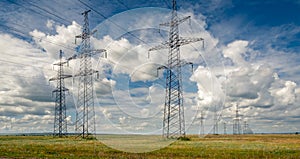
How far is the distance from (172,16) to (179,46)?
23.8 ft

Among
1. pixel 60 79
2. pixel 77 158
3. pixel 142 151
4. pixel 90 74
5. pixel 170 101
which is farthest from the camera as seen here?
pixel 60 79

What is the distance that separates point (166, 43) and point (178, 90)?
10017 mm

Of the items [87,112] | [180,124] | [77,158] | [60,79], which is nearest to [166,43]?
[180,124]

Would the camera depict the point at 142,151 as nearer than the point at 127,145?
Yes

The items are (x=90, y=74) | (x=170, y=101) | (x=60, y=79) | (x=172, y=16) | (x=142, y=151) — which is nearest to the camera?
(x=142, y=151)

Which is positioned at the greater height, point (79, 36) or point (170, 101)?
point (79, 36)

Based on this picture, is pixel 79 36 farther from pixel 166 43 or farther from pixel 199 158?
pixel 199 158

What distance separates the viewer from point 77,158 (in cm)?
3275

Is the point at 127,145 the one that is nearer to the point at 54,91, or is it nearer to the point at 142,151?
the point at 142,151

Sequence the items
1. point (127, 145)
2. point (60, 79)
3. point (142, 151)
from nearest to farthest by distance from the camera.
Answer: point (142, 151), point (127, 145), point (60, 79)

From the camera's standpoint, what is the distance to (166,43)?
212 feet

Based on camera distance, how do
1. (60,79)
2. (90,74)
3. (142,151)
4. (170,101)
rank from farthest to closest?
(60,79), (90,74), (170,101), (142,151)

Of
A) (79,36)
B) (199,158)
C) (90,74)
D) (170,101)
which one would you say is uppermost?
(79,36)

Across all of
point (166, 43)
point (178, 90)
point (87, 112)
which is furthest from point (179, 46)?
point (87, 112)
